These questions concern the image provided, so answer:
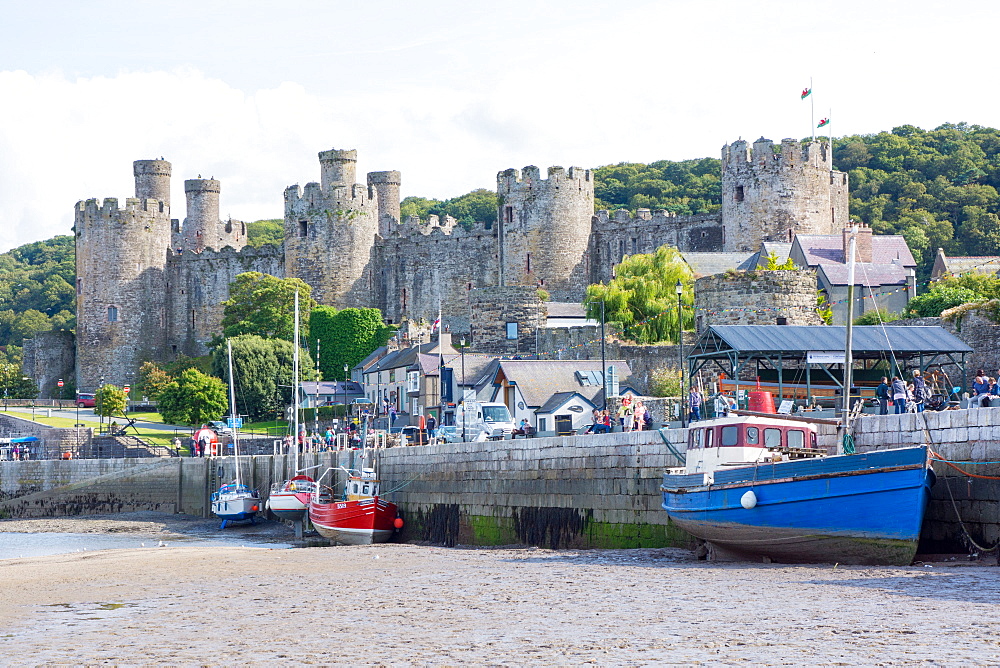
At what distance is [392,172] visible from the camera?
6781 centimetres

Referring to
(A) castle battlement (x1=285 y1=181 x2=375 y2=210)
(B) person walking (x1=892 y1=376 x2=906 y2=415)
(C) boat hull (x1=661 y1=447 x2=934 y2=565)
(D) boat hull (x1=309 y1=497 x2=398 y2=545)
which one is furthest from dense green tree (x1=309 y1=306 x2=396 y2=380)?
(C) boat hull (x1=661 y1=447 x2=934 y2=565)

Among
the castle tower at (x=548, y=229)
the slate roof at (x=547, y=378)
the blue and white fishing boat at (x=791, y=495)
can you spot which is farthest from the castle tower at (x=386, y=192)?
the blue and white fishing boat at (x=791, y=495)

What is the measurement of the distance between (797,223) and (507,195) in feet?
42.1

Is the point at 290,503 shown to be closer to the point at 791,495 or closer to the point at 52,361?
the point at 791,495

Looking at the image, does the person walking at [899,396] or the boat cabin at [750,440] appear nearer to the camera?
the boat cabin at [750,440]

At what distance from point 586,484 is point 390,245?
42484mm

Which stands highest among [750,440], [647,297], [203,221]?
[203,221]

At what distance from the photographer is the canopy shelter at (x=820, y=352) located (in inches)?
908

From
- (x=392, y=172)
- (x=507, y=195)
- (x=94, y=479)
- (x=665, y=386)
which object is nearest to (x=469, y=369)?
(x=665, y=386)

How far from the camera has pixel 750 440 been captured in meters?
16.4

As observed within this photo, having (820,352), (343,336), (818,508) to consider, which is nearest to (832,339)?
(820,352)

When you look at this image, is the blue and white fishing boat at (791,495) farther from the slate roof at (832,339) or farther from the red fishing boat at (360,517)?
the red fishing boat at (360,517)

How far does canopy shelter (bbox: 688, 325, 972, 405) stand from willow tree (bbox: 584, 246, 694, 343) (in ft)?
35.2

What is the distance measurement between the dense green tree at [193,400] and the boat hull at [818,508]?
3488 centimetres
